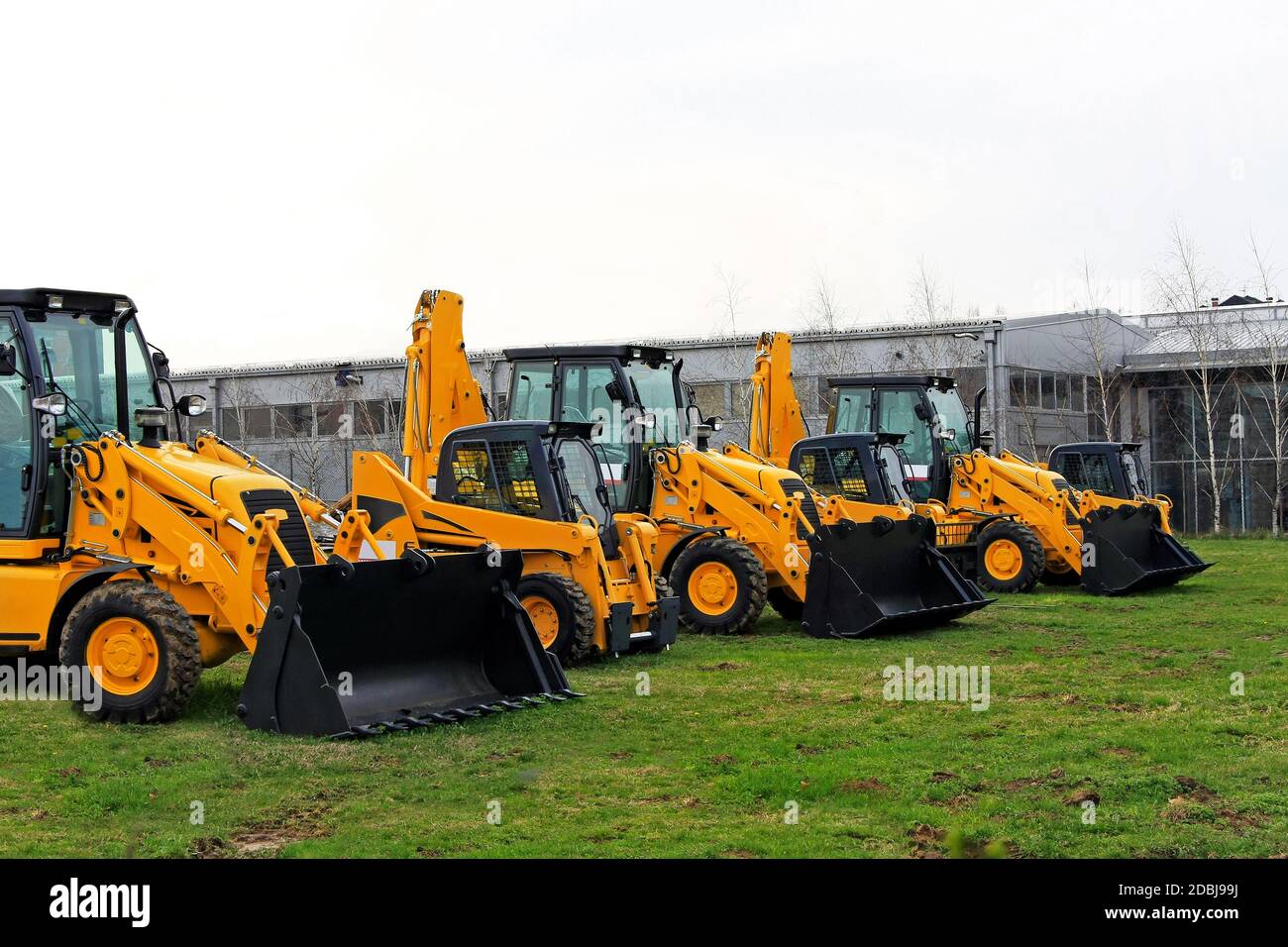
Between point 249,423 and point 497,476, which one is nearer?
point 497,476

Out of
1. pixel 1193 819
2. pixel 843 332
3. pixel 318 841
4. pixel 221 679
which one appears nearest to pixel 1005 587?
pixel 221 679

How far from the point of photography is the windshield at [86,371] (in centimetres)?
1141

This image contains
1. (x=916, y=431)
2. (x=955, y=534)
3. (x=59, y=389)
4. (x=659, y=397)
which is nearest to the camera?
(x=59, y=389)

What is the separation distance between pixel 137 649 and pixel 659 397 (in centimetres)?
838

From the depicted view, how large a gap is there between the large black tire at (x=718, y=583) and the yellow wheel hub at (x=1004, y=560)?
609 cm

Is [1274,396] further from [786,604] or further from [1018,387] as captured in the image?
[786,604]

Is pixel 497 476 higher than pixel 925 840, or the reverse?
pixel 497 476

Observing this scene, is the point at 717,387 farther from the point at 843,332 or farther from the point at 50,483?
the point at 50,483

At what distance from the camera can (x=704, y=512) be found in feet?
56.9

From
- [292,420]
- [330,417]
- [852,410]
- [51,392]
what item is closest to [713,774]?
[51,392]

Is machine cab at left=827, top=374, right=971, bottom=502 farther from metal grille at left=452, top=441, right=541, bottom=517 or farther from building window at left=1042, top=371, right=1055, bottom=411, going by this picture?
building window at left=1042, top=371, right=1055, bottom=411

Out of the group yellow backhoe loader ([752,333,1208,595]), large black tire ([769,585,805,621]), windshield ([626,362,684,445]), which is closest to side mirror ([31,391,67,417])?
windshield ([626,362,684,445])

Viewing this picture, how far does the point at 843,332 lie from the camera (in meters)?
40.2
